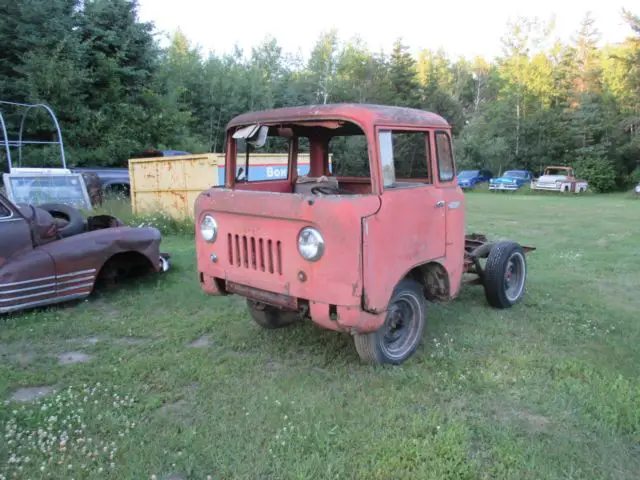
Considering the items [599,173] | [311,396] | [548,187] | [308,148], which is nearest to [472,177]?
[548,187]

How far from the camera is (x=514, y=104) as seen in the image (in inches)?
1543

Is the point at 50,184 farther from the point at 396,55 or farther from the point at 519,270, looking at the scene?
the point at 396,55

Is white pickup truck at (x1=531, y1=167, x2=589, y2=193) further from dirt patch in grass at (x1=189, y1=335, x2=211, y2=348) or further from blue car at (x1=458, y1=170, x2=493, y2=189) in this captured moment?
dirt patch in grass at (x1=189, y1=335, x2=211, y2=348)

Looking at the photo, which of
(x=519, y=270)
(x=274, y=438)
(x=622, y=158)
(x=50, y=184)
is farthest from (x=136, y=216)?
(x=622, y=158)

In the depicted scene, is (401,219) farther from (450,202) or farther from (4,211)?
(4,211)

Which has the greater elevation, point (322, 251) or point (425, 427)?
point (322, 251)

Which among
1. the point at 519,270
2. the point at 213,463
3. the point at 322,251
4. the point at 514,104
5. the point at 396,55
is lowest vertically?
the point at 213,463

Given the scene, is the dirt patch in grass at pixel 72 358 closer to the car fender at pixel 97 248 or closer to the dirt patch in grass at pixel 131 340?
the dirt patch in grass at pixel 131 340

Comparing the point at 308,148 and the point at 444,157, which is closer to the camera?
the point at 444,157

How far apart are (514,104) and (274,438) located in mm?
40854

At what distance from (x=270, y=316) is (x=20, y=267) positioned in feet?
8.91

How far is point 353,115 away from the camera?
375cm

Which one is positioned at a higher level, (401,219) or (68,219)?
(401,219)

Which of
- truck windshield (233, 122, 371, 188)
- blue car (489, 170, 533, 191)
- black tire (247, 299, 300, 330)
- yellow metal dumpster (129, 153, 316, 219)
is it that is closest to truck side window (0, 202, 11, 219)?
truck windshield (233, 122, 371, 188)
